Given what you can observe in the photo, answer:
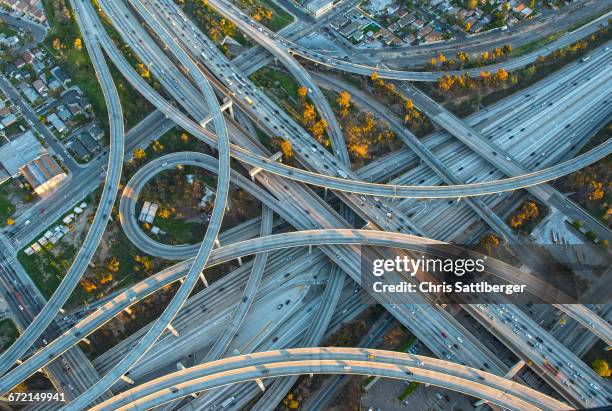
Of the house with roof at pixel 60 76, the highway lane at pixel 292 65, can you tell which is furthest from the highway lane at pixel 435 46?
the house with roof at pixel 60 76

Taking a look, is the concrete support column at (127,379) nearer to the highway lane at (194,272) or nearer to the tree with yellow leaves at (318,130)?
the highway lane at (194,272)

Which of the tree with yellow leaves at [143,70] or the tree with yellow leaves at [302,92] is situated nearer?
the tree with yellow leaves at [143,70]

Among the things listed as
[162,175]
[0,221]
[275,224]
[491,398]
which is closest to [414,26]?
[275,224]

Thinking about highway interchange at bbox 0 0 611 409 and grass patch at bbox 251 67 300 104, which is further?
grass patch at bbox 251 67 300 104

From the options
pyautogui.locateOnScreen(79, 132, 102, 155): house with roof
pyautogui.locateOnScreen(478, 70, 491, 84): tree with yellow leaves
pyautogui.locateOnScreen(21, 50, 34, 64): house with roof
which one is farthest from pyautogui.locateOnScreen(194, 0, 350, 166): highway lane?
pyautogui.locateOnScreen(79, 132, 102, 155): house with roof

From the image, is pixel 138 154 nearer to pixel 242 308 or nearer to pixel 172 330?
pixel 172 330

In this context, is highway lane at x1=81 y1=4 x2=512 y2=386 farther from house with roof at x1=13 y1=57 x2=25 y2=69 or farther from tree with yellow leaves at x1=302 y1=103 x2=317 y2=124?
house with roof at x1=13 y1=57 x2=25 y2=69
